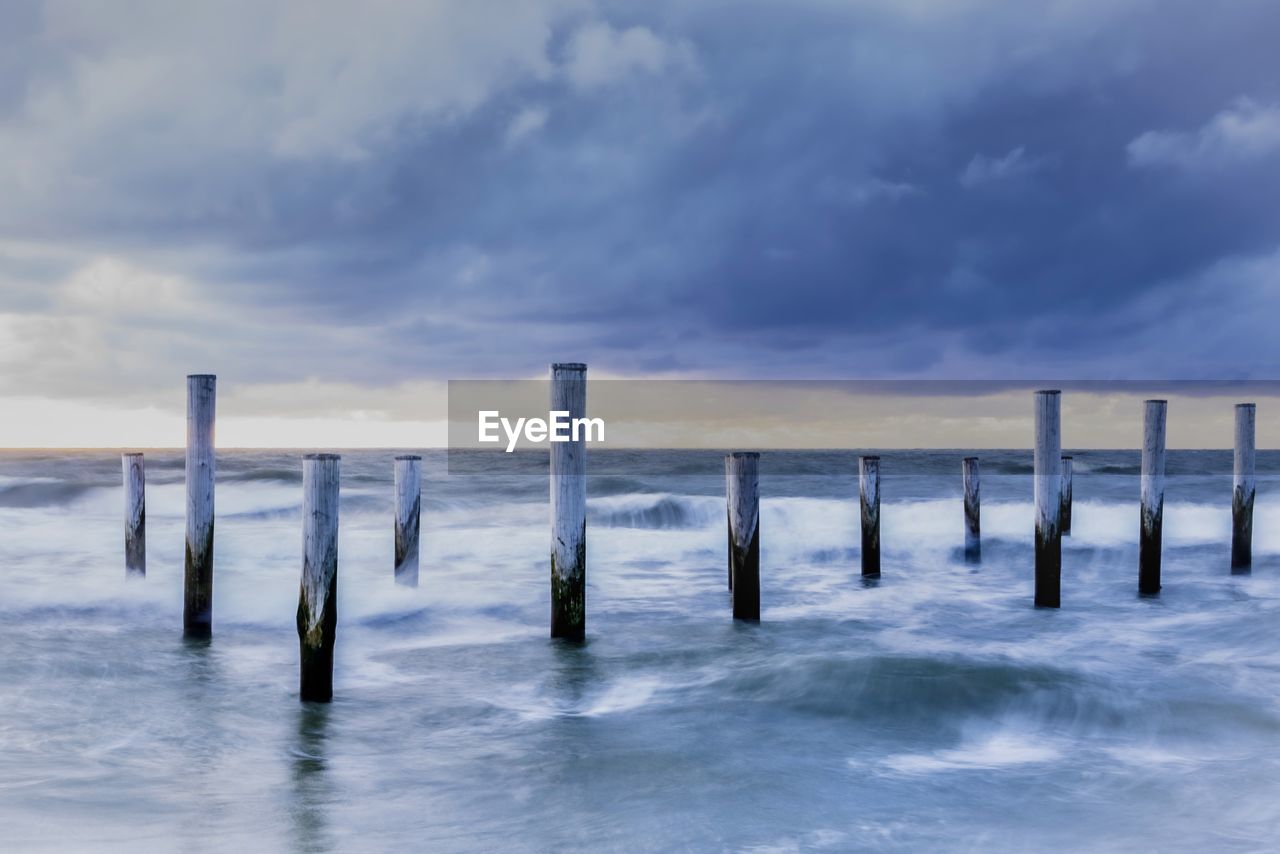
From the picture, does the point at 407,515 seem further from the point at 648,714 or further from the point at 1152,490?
the point at 1152,490

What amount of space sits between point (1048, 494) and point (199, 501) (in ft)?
27.8

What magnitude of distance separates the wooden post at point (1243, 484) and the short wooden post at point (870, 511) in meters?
4.72

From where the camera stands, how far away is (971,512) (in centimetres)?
1570

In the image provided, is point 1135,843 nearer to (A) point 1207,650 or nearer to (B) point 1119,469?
(A) point 1207,650

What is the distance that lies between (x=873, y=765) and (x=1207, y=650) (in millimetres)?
5352

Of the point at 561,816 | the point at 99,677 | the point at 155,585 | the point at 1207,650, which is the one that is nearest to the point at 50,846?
the point at 561,816

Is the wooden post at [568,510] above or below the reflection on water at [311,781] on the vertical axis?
above

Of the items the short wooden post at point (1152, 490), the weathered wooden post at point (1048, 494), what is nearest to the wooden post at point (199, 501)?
the weathered wooden post at point (1048, 494)

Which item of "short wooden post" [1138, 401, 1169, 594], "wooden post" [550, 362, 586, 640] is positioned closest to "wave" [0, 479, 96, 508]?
"wooden post" [550, 362, 586, 640]

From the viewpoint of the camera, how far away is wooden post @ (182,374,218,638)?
9.23 meters

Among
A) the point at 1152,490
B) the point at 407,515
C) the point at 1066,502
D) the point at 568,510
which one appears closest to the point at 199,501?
the point at 407,515

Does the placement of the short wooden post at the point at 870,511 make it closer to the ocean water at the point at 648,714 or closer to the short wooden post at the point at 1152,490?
the ocean water at the point at 648,714

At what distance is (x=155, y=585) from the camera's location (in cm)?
1270

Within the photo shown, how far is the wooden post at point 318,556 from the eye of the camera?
705 centimetres
